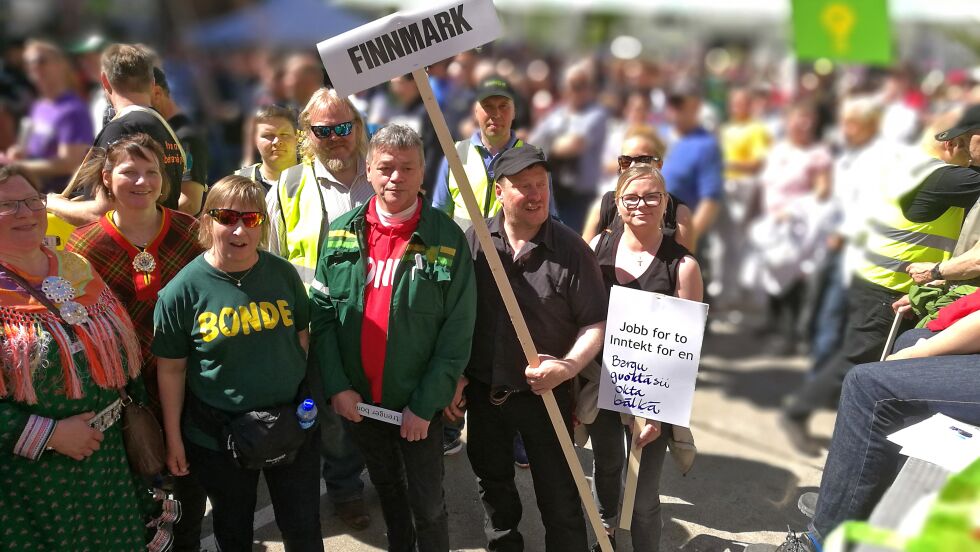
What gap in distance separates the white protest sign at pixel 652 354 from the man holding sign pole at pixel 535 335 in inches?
3.6

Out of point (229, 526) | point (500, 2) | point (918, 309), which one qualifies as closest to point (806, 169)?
point (918, 309)

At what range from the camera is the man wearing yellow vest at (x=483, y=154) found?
4.30 metres

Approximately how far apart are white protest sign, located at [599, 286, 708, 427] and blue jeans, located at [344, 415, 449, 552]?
2.47 feet

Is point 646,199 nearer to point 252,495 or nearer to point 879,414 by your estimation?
point 879,414

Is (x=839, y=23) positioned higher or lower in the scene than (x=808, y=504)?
higher

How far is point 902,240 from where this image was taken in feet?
13.6

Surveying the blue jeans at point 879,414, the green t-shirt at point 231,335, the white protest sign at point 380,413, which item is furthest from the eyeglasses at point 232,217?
the blue jeans at point 879,414

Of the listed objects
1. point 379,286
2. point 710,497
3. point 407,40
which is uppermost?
point 407,40

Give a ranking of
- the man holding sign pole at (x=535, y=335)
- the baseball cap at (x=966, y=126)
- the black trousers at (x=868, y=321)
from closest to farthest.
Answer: the man holding sign pole at (x=535, y=335) < the baseball cap at (x=966, y=126) < the black trousers at (x=868, y=321)

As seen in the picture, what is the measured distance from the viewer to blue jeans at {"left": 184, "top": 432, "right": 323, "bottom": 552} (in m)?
3.18

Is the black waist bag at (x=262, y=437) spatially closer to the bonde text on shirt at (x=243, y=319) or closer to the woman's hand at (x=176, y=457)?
the woman's hand at (x=176, y=457)

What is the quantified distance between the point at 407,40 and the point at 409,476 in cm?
169

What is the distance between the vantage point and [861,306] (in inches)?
177

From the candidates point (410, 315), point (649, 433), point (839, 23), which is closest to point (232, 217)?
point (410, 315)
